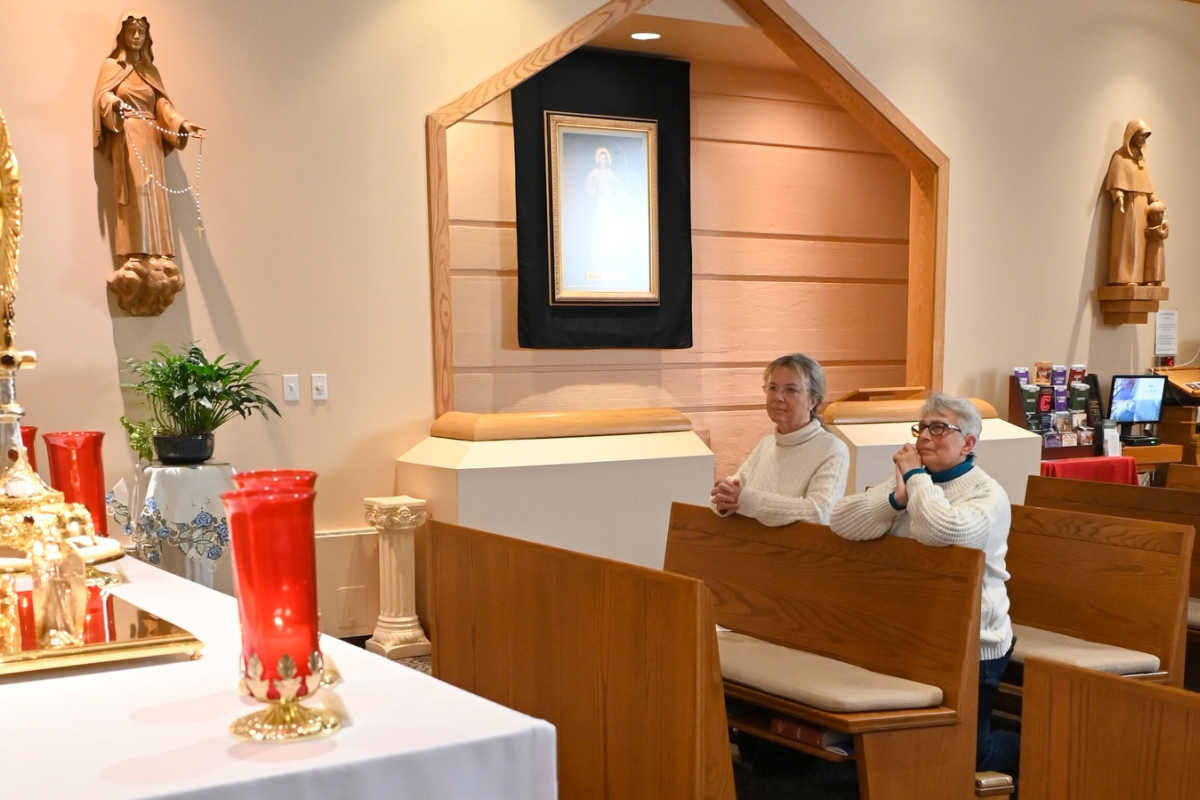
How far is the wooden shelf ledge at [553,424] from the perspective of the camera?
4.31m

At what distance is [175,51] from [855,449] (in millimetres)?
3140

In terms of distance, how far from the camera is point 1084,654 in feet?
9.20

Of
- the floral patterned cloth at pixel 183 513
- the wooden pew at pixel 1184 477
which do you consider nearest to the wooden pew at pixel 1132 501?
the wooden pew at pixel 1184 477

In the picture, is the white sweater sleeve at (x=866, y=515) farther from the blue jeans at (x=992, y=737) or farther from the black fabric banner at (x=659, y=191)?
the black fabric banner at (x=659, y=191)

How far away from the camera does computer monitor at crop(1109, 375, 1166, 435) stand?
609cm

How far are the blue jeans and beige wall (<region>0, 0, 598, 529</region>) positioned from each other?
248 centimetres

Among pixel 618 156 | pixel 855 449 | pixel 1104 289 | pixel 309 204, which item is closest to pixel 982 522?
pixel 855 449

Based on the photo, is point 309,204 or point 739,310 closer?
point 309,204

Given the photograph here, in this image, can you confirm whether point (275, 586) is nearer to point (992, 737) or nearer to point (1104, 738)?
point (1104, 738)

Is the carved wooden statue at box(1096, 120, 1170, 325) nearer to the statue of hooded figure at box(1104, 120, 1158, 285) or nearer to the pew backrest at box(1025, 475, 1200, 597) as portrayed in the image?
the statue of hooded figure at box(1104, 120, 1158, 285)

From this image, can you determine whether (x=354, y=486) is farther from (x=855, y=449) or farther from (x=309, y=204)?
(x=855, y=449)

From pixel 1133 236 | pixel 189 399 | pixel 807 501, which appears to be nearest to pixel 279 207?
pixel 189 399

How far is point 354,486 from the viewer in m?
4.39

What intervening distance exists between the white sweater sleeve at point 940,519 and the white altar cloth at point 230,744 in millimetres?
1541
